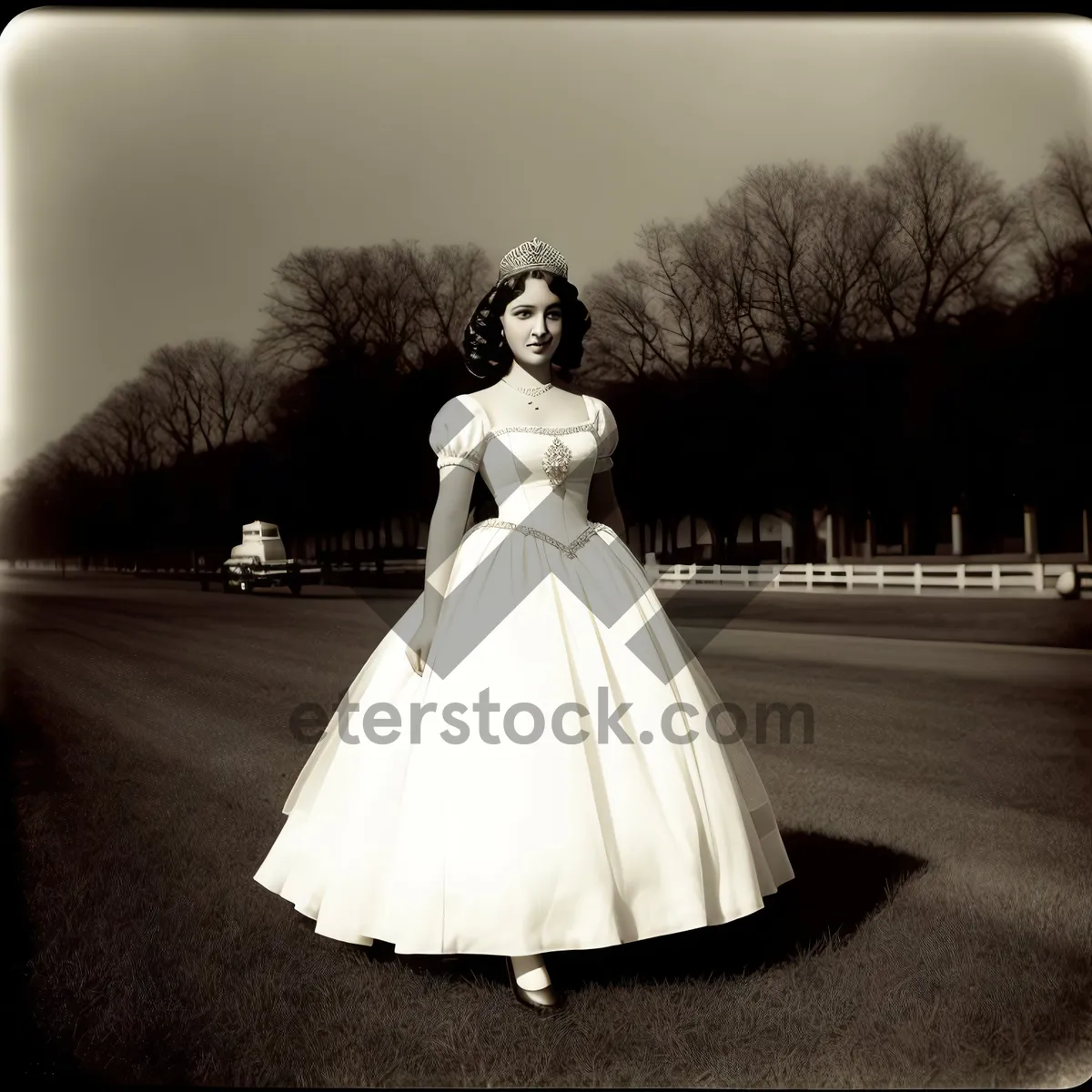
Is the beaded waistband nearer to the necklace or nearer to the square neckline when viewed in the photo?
the square neckline

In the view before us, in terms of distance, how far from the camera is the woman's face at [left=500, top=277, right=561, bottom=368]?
3.34 meters

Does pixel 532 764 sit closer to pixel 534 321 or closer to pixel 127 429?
pixel 534 321

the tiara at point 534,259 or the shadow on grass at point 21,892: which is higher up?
the tiara at point 534,259

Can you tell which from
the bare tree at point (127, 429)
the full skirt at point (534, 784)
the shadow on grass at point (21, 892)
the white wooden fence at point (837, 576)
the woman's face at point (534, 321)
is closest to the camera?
the full skirt at point (534, 784)

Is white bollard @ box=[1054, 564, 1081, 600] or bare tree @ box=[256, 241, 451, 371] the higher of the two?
bare tree @ box=[256, 241, 451, 371]

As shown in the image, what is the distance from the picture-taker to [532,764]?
9.43 feet

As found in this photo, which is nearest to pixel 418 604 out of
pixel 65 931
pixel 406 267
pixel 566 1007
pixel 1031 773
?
pixel 566 1007

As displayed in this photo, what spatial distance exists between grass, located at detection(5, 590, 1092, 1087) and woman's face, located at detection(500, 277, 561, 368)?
2.25 meters

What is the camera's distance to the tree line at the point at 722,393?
5223 millimetres

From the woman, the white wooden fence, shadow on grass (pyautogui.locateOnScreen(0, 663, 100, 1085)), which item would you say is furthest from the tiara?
shadow on grass (pyautogui.locateOnScreen(0, 663, 100, 1085))

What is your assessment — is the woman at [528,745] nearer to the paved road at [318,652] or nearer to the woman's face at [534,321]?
the woman's face at [534,321]

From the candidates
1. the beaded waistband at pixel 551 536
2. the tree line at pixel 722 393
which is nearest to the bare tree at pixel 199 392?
the tree line at pixel 722 393

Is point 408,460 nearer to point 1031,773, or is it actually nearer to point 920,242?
point 920,242

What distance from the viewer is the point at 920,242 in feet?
18.5
